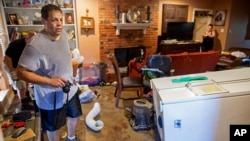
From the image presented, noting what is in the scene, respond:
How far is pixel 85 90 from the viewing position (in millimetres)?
3160

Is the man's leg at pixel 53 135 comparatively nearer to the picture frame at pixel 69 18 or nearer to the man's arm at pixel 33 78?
the man's arm at pixel 33 78

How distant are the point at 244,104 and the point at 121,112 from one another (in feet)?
6.18

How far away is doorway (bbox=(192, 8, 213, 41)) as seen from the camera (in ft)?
20.2

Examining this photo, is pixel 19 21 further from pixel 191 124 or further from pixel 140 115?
pixel 191 124

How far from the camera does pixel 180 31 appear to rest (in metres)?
5.47

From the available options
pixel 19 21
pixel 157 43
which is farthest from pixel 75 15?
pixel 157 43

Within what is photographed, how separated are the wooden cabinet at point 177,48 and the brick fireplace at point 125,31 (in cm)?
25

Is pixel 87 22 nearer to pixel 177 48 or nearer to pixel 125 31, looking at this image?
pixel 125 31

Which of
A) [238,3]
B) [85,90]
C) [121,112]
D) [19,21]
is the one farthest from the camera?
[238,3]

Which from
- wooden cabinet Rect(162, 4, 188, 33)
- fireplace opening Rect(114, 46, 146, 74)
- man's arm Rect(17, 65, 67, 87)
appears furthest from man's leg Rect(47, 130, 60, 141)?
wooden cabinet Rect(162, 4, 188, 33)

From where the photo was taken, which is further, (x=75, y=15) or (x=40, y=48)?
(x=75, y=15)

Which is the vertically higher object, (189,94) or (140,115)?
(189,94)

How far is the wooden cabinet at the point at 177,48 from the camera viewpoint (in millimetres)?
5081

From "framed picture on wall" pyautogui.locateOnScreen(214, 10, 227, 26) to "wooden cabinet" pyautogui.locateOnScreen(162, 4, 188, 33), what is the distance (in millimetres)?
1401
